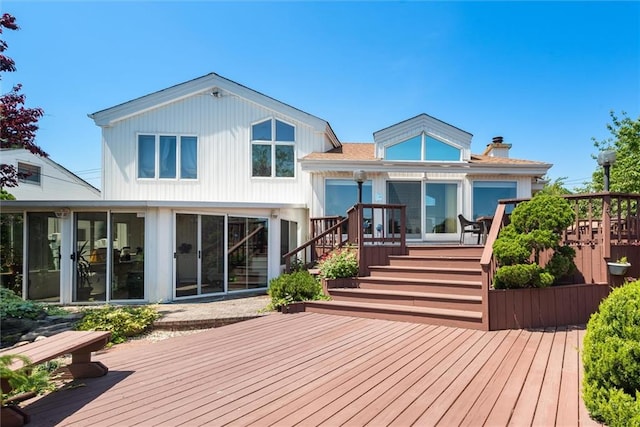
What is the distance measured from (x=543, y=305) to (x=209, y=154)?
9559 millimetres

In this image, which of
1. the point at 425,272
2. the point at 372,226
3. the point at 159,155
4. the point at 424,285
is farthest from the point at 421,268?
the point at 159,155

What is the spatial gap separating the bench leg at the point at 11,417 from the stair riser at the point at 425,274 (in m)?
5.42

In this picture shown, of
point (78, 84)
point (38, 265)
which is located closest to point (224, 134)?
point (78, 84)

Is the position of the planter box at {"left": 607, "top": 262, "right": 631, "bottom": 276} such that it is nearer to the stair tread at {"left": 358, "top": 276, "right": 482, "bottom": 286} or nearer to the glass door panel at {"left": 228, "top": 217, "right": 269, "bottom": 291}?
the stair tread at {"left": 358, "top": 276, "right": 482, "bottom": 286}

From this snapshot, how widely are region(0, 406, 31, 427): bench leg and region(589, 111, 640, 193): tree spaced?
1774 centimetres

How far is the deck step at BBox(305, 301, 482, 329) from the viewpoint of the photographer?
4.73 m

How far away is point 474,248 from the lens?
670 cm

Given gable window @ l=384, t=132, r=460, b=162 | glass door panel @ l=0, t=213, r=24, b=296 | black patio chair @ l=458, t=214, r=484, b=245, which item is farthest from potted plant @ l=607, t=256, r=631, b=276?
glass door panel @ l=0, t=213, r=24, b=296

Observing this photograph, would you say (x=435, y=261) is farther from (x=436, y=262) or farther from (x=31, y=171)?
(x=31, y=171)

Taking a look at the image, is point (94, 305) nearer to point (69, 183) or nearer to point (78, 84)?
point (78, 84)

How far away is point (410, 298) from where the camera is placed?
5465 millimetres

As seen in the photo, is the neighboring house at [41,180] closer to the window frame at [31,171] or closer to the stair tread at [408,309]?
the window frame at [31,171]

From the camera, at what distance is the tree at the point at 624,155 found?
14.3 meters

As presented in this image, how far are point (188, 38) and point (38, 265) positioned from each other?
6.73m
